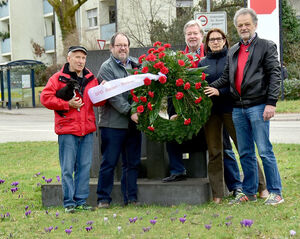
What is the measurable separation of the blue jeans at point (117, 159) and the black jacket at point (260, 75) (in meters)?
1.37

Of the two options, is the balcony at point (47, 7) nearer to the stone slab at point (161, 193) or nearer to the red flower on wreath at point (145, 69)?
the stone slab at point (161, 193)

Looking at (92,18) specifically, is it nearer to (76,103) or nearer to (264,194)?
(76,103)

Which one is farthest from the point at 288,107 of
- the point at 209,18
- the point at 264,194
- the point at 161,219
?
the point at 161,219

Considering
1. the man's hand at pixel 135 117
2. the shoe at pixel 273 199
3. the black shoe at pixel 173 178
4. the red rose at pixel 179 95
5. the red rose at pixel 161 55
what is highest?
the red rose at pixel 161 55

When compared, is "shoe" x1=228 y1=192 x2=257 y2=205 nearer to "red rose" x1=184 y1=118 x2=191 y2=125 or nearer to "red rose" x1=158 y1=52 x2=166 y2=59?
"red rose" x1=184 y1=118 x2=191 y2=125

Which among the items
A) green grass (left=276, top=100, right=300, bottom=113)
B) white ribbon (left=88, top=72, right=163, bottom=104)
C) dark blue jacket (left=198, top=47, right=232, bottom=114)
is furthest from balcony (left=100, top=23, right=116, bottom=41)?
white ribbon (left=88, top=72, right=163, bottom=104)

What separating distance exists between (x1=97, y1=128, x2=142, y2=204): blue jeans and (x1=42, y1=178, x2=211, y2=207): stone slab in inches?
6.4

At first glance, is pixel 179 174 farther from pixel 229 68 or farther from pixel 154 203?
pixel 229 68

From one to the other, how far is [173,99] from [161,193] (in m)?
1.19

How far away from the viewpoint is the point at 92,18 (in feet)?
140

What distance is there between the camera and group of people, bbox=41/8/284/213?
574cm

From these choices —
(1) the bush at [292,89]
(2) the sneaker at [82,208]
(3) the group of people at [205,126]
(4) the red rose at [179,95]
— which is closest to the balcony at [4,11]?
(1) the bush at [292,89]

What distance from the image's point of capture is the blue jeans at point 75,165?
605 centimetres

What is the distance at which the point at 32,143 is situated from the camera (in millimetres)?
14016
